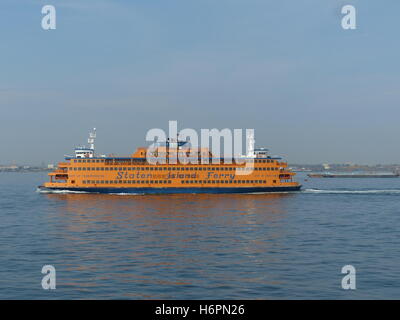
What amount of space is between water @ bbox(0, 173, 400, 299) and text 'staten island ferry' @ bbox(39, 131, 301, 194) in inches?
1036

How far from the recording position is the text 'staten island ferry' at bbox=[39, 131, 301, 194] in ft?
253

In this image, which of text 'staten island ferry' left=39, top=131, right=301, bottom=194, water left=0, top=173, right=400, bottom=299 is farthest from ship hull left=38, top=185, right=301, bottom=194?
water left=0, top=173, right=400, bottom=299

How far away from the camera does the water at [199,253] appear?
798 inches

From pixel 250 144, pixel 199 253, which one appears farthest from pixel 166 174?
pixel 199 253

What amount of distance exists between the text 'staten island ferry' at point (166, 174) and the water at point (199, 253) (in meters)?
26.3

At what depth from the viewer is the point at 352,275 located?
21.7 metres

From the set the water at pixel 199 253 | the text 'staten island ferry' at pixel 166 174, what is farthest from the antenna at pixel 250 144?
the water at pixel 199 253

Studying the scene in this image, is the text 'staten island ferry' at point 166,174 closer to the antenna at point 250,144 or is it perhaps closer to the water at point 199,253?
the antenna at point 250,144

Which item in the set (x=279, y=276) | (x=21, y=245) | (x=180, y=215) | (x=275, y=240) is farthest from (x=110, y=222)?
(x=279, y=276)

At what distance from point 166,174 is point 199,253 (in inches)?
2042

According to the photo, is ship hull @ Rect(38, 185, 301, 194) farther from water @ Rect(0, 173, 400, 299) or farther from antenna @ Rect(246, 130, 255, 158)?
water @ Rect(0, 173, 400, 299)

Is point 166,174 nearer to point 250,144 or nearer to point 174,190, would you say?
point 174,190

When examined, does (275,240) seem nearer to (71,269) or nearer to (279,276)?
(279,276)

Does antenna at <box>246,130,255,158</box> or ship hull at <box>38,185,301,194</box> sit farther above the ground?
antenna at <box>246,130,255,158</box>
